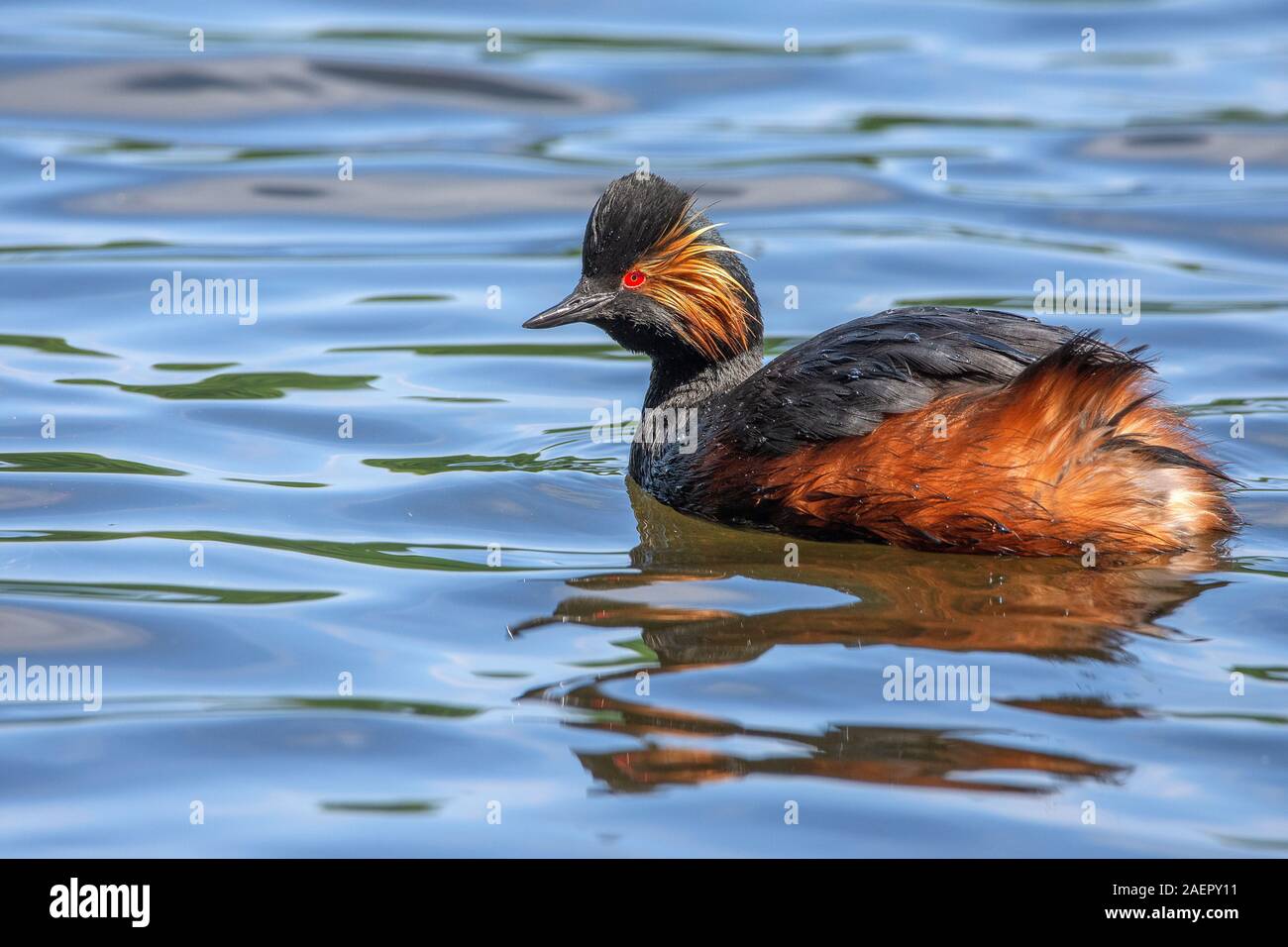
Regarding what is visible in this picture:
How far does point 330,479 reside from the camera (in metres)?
8.30

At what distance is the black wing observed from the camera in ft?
23.2

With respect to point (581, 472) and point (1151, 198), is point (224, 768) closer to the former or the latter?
point (581, 472)

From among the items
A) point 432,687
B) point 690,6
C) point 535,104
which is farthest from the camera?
point 690,6

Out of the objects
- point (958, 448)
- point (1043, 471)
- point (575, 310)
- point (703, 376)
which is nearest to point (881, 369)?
point (958, 448)

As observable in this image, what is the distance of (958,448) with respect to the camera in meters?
6.94

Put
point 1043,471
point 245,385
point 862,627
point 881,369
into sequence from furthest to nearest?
point 245,385 < point 881,369 < point 1043,471 < point 862,627

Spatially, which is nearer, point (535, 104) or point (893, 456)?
point (893, 456)

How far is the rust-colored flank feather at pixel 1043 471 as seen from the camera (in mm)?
6879

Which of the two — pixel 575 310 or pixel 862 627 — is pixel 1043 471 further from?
pixel 575 310

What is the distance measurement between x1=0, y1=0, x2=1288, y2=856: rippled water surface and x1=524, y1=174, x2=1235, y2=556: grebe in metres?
0.16

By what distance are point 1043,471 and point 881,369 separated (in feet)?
2.39

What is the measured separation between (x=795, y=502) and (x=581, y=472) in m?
1.46


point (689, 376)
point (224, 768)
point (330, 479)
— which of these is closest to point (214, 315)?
point (330, 479)

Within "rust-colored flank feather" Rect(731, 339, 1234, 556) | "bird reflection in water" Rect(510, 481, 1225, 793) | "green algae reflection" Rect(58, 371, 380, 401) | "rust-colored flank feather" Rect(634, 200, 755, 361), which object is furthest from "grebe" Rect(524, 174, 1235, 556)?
"green algae reflection" Rect(58, 371, 380, 401)
